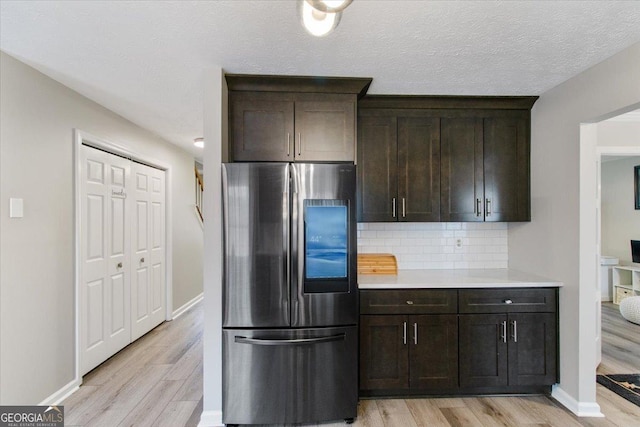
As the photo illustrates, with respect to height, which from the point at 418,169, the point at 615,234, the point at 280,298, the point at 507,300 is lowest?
the point at 507,300

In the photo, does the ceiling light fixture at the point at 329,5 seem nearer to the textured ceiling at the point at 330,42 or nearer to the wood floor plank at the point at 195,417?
the textured ceiling at the point at 330,42

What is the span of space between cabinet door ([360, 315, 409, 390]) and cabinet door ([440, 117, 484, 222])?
108cm

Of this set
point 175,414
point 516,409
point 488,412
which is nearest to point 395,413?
point 488,412

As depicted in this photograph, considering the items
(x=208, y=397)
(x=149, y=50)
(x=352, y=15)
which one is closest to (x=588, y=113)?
(x=352, y=15)

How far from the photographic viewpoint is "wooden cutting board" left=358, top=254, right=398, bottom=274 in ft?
9.41

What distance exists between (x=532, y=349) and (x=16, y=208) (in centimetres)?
394

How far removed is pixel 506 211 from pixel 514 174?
1.14 feet

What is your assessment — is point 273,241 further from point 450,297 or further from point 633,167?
point 633,167

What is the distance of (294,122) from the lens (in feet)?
8.17

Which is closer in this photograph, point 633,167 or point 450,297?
point 450,297

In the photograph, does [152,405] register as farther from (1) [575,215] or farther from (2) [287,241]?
(1) [575,215]

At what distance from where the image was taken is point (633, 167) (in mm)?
5051

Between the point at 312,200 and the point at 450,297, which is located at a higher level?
the point at 312,200

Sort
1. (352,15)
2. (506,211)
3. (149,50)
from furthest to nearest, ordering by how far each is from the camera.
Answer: (506,211) → (149,50) → (352,15)
